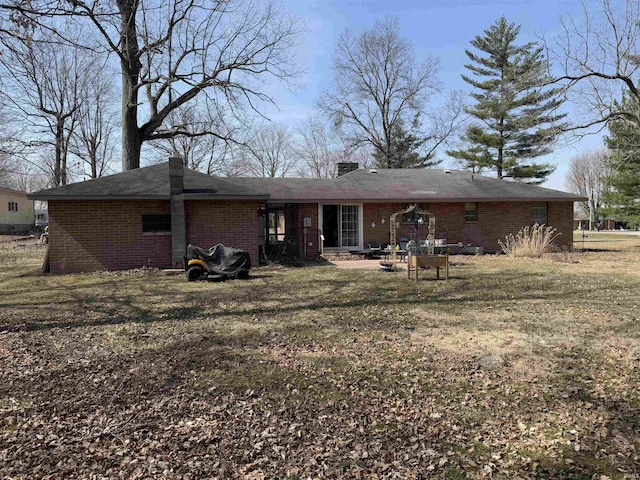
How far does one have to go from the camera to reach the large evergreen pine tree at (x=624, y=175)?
75.1 feet

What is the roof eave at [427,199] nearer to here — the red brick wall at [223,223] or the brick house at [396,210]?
the brick house at [396,210]

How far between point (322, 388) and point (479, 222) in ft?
51.3

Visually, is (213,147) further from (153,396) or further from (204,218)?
(153,396)

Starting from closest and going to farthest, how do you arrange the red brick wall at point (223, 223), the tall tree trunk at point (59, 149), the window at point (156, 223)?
the window at point (156, 223)
the red brick wall at point (223, 223)
the tall tree trunk at point (59, 149)

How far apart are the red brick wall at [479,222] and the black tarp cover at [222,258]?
24.1 feet

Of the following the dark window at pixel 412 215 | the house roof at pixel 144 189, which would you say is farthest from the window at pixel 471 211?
the house roof at pixel 144 189

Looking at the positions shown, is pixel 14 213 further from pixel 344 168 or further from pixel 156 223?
pixel 156 223

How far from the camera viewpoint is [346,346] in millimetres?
5508

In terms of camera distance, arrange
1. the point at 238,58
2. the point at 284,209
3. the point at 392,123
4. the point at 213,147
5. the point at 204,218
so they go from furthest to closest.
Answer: the point at 213,147 < the point at 392,123 < the point at 238,58 < the point at 284,209 < the point at 204,218

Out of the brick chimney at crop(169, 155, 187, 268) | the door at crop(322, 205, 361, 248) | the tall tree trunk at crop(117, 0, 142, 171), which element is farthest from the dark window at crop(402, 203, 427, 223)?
the tall tree trunk at crop(117, 0, 142, 171)

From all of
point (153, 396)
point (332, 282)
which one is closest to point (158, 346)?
point (153, 396)

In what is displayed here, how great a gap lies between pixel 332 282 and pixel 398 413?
6.84 m

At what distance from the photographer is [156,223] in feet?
43.9

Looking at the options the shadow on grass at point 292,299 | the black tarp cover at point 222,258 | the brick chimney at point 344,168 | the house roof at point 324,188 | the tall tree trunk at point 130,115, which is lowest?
the shadow on grass at point 292,299
